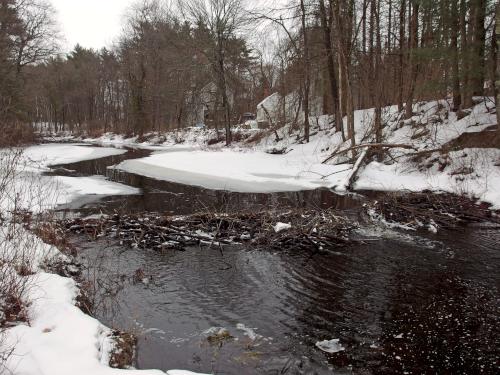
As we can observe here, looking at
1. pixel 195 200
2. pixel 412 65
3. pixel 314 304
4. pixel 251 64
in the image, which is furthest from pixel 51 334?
pixel 251 64

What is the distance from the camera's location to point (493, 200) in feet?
37.5

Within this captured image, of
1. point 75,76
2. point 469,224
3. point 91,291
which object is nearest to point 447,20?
point 469,224

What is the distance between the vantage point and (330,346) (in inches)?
192

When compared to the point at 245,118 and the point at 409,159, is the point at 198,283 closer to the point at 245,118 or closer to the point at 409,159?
the point at 409,159

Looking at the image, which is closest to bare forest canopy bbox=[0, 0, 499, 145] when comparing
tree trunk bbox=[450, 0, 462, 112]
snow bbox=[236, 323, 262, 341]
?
tree trunk bbox=[450, 0, 462, 112]

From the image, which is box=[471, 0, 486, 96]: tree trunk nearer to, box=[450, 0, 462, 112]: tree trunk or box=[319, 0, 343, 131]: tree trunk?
box=[450, 0, 462, 112]: tree trunk

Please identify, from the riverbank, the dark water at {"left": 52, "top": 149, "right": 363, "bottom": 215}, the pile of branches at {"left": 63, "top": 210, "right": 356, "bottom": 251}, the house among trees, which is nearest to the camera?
the pile of branches at {"left": 63, "top": 210, "right": 356, "bottom": 251}

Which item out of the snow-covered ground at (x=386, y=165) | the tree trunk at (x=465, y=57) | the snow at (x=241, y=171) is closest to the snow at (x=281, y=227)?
the snow at (x=241, y=171)

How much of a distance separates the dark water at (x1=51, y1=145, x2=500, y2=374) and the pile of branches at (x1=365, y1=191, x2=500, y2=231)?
0.94 metres

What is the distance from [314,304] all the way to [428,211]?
6166mm

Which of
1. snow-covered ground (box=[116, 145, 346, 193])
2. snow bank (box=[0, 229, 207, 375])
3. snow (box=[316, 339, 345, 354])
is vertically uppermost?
snow-covered ground (box=[116, 145, 346, 193])

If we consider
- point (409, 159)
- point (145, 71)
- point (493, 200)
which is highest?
point (145, 71)

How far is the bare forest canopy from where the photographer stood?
54.4ft

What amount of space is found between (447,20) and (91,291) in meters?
16.8
